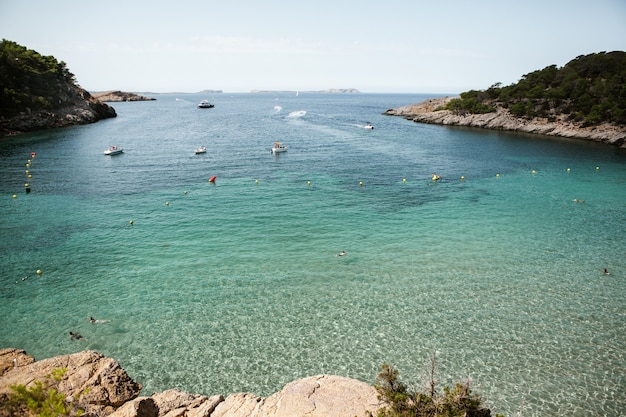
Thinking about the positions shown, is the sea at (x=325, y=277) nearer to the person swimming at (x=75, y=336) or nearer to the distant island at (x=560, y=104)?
the person swimming at (x=75, y=336)

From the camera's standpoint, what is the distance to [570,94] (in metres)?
93.8

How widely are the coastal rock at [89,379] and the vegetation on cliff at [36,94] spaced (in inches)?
3544

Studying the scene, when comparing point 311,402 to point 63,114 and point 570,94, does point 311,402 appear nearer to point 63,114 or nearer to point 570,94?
point 570,94

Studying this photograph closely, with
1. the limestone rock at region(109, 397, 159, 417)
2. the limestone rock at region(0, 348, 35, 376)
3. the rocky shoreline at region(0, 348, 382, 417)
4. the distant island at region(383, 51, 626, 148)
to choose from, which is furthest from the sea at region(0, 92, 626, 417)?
the distant island at region(383, 51, 626, 148)

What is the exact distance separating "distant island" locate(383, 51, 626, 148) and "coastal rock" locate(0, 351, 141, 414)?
96201mm

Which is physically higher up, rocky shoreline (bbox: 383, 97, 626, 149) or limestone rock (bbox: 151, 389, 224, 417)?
rocky shoreline (bbox: 383, 97, 626, 149)

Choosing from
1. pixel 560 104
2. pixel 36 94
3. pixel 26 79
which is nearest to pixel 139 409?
pixel 36 94

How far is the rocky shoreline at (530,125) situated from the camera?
7916 centimetres

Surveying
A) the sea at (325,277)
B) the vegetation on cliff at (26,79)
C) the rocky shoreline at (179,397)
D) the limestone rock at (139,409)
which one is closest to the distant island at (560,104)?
the sea at (325,277)

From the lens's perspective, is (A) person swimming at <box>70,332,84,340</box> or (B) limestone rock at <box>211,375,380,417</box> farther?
(A) person swimming at <box>70,332,84,340</box>

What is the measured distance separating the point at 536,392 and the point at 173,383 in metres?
17.3

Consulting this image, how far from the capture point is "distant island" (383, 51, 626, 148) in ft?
273

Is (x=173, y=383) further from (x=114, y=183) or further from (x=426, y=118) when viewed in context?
(x=426, y=118)

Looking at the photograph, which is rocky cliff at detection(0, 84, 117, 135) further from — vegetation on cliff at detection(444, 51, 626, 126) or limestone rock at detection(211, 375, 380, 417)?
vegetation on cliff at detection(444, 51, 626, 126)
